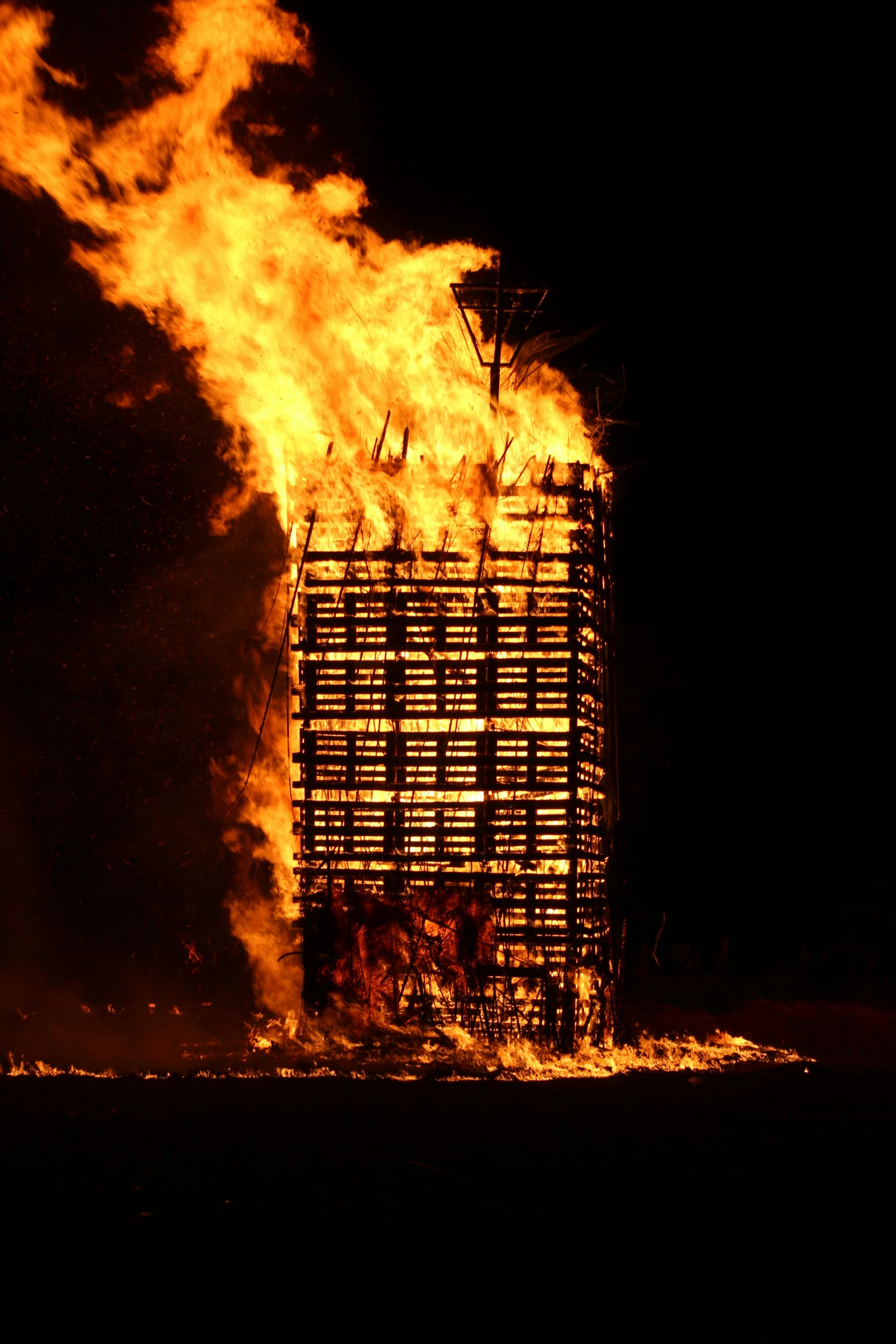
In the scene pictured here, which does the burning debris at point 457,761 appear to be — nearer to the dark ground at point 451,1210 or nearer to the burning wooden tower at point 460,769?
the burning wooden tower at point 460,769

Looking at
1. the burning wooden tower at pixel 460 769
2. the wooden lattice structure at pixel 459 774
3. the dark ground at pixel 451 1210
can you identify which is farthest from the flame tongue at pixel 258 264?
the dark ground at pixel 451 1210

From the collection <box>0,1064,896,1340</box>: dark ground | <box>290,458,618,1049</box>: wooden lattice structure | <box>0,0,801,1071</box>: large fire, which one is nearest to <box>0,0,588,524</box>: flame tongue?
<box>0,0,801,1071</box>: large fire

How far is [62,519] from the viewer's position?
10.5 metres

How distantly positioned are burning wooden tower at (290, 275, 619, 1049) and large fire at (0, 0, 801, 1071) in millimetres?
70

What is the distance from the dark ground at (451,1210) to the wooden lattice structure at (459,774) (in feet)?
4.02

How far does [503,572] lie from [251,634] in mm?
2680

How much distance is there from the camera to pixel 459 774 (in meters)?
7.41

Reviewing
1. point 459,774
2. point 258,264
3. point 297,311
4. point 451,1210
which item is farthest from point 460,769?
point 258,264

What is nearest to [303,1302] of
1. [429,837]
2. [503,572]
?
[429,837]

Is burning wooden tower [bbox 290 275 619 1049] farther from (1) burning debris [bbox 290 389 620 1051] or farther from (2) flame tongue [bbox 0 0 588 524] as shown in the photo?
(2) flame tongue [bbox 0 0 588 524]

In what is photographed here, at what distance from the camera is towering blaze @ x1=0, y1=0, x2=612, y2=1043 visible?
731 centimetres

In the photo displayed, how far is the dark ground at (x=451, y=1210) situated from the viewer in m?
3.32

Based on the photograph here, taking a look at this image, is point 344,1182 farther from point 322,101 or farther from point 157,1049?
point 322,101

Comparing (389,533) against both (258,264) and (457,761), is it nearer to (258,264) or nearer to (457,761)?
(457,761)
